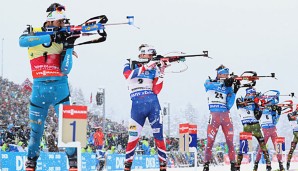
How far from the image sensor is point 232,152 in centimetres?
1218

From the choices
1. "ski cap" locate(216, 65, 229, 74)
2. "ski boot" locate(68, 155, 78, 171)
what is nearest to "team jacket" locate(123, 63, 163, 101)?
"ski boot" locate(68, 155, 78, 171)

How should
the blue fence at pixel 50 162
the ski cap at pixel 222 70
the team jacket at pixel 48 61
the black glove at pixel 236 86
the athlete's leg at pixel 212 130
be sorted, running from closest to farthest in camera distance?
the team jacket at pixel 48 61
the athlete's leg at pixel 212 130
the ski cap at pixel 222 70
the black glove at pixel 236 86
the blue fence at pixel 50 162

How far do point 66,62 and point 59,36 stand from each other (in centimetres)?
52

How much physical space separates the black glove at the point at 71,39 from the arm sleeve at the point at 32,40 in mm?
268

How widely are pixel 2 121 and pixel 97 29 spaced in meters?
19.6

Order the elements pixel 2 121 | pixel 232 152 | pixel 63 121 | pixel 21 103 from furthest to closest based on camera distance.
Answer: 1. pixel 21 103
2. pixel 2 121
3. pixel 232 152
4. pixel 63 121

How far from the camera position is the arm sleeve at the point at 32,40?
752cm

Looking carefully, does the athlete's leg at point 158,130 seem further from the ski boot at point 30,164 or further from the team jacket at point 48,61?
the ski boot at point 30,164

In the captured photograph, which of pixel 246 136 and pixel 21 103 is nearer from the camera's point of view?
pixel 246 136

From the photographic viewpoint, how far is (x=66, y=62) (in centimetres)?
793

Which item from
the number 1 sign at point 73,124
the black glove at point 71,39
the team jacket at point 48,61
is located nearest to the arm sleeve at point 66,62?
the team jacket at point 48,61

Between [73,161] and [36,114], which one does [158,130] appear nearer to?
[73,161]

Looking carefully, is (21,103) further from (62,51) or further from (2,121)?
(62,51)

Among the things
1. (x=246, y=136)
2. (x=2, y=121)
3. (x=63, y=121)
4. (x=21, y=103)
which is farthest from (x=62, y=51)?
(x=21, y=103)
